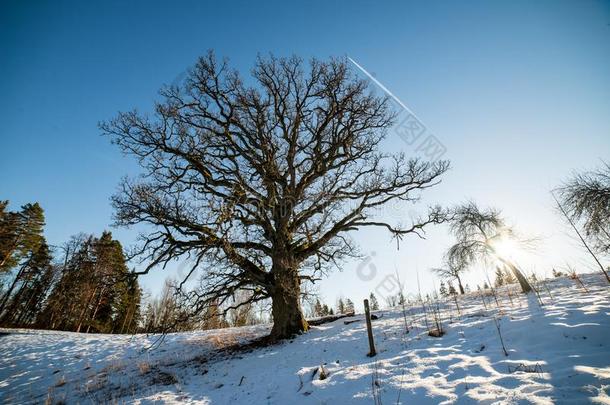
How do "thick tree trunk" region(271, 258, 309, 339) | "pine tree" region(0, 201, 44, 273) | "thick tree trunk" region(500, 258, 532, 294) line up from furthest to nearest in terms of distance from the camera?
"pine tree" region(0, 201, 44, 273) < "thick tree trunk" region(500, 258, 532, 294) < "thick tree trunk" region(271, 258, 309, 339)

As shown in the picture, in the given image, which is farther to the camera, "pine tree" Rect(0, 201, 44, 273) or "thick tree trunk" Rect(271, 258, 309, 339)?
"pine tree" Rect(0, 201, 44, 273)

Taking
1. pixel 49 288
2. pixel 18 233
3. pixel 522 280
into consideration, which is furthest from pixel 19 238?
pixel 522 280

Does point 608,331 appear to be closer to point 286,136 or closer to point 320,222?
point 320,222

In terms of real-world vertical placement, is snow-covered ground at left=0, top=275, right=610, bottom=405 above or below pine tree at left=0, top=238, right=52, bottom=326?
below

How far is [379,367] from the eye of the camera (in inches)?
196

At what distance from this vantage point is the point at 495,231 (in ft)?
57.3

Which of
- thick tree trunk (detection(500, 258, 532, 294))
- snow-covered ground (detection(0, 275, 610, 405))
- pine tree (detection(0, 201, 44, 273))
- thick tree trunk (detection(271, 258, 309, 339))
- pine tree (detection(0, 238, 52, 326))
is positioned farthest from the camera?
pine tree (detection(0, 238, 52, 326))

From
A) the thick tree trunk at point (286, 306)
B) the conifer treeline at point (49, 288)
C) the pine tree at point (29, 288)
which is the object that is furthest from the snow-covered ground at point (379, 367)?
the pine tree at point (29, 288)

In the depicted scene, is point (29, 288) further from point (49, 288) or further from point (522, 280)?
point (522, 280)

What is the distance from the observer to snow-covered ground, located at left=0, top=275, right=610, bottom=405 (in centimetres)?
348

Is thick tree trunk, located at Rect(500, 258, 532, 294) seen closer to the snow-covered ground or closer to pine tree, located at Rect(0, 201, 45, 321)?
the snow-covered ground

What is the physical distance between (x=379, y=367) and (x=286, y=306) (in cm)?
495

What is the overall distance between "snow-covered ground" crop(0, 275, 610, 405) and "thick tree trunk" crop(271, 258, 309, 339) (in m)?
0.62

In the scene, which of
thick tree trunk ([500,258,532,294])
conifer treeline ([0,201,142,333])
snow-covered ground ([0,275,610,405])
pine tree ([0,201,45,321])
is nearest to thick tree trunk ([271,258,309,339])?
snow-covered ground ([0,275,610,405])
